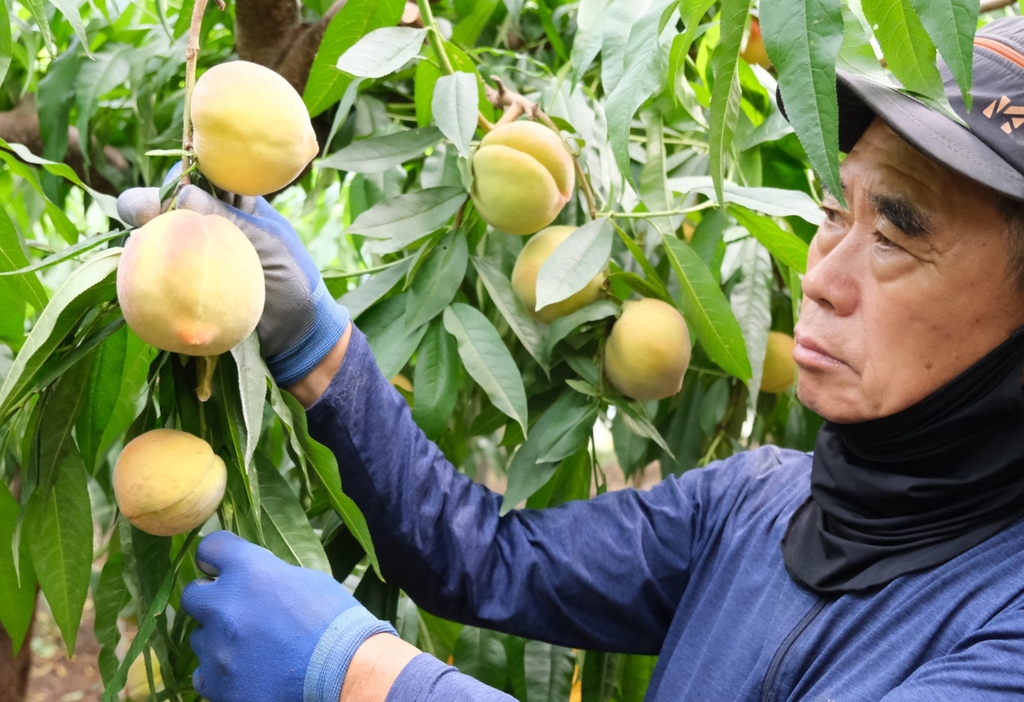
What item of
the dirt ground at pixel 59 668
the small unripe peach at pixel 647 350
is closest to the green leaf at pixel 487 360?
the small unripe peach at pixel 647 350

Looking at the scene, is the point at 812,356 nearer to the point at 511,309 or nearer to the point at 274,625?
the point at 511,309

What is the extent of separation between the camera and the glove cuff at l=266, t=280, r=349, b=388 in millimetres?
812

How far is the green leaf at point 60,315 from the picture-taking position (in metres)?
0.63

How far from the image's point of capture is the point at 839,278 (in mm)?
796

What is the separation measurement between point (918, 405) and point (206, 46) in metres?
0.98

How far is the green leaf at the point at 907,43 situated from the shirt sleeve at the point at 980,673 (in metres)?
0.38

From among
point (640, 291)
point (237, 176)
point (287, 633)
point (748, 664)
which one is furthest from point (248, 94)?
point (748, 664)

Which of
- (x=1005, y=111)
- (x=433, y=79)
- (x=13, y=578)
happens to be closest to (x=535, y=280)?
(x=433, y=79)

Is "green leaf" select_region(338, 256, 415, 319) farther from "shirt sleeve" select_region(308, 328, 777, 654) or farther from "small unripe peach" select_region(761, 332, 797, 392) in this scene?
"small unripe peach" select_region(761, 332, 797, 392)

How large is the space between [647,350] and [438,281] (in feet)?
0.74

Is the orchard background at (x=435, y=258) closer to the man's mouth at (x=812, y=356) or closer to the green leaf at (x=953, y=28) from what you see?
the green leaf at (x=953, y=28)

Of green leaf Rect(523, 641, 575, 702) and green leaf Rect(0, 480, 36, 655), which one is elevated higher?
green leaf Rect(0, 480, 36, 655)

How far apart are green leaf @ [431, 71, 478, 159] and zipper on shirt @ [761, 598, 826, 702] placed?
51 centimetres

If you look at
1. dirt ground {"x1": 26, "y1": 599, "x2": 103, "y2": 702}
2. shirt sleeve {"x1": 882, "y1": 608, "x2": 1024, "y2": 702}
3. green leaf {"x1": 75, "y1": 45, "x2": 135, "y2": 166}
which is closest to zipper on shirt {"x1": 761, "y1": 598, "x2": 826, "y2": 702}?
shirt sleeve {"x1": 882, "y1": 608, "x2": 1024, "y2": 702}
